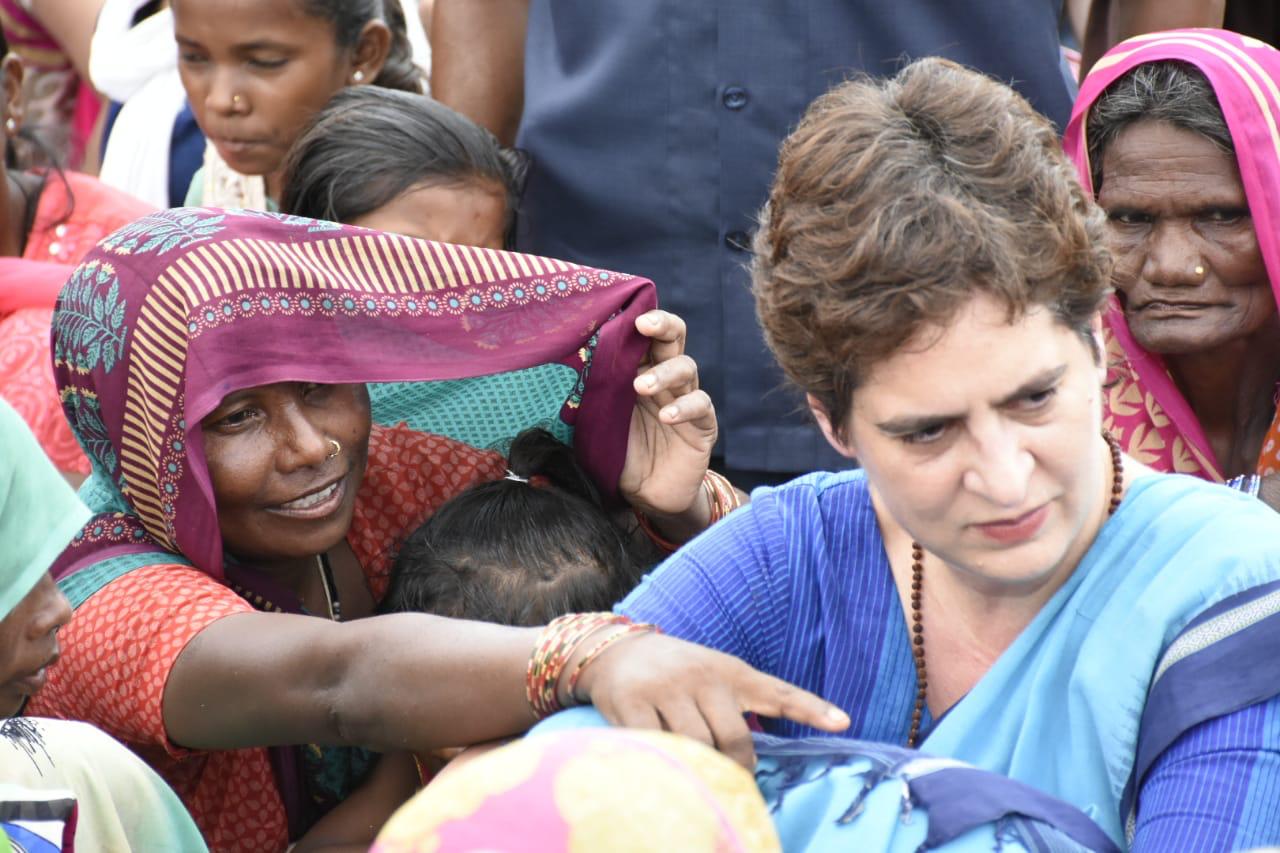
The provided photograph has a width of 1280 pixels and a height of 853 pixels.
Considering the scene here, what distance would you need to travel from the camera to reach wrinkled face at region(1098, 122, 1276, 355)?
3.20 meters

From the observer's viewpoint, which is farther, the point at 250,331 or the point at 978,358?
the point at 250,331

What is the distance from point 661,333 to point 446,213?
85cm

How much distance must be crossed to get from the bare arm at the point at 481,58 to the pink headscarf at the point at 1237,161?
4.37ft

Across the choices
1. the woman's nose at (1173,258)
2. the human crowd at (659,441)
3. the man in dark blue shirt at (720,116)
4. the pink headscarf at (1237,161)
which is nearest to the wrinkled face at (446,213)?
the human crowd at (659,441)

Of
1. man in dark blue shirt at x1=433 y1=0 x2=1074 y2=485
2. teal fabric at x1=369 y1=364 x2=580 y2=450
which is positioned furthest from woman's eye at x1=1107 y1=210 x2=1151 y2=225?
teal fabric at x1=369 y1=364 x2=580 y2=450

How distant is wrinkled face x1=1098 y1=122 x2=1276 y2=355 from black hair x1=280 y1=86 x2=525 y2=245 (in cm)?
129

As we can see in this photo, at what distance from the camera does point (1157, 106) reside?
3.27 meters

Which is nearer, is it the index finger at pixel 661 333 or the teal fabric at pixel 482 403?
the index finger at pixel 661 333

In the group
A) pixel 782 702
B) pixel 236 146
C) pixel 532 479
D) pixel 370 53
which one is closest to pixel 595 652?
pixel 782 702

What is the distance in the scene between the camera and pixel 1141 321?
327cm

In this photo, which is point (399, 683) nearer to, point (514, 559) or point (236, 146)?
point (514, 559)

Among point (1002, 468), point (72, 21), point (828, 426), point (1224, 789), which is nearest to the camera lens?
point (1224, 789)

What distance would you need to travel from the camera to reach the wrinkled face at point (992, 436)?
6.54 feet

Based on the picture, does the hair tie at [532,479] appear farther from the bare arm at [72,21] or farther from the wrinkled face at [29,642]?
the bare arm at [72,21]
